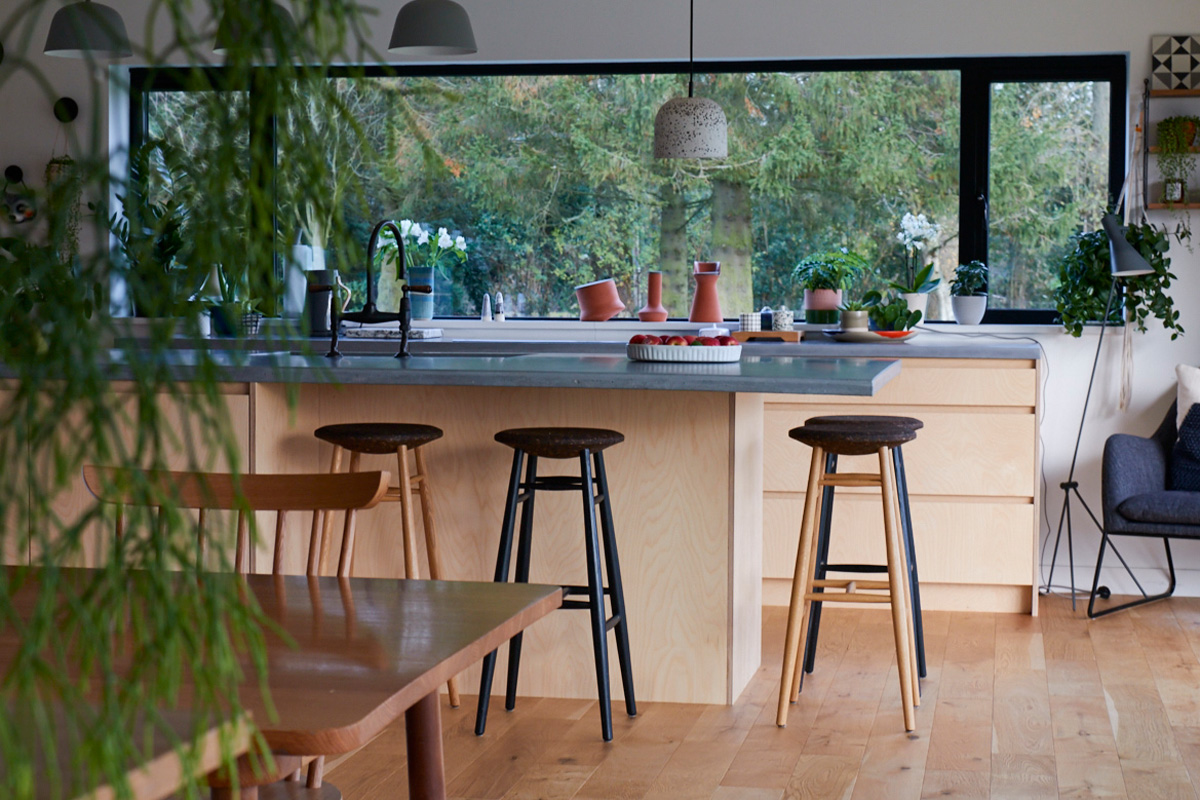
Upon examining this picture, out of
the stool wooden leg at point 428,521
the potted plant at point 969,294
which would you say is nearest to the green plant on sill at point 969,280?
the potted plant at point 969,294

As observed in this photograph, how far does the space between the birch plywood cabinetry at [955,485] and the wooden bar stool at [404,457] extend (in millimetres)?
1748

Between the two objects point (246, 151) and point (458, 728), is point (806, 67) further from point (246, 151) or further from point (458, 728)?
point (246, 151)

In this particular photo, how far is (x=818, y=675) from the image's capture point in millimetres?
3828

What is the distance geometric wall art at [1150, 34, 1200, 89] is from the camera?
195 inches

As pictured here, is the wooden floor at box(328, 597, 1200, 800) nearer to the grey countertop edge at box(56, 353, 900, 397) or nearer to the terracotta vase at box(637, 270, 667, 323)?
the grey countertop edge at box(56, 353, 900, 397)

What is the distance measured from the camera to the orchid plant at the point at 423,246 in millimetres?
5809

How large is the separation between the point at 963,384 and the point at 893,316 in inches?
24.0

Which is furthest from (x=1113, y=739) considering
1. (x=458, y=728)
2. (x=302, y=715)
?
(x=302, y=715)

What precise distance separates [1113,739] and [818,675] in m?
0.89

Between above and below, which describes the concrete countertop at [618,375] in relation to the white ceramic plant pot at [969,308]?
below

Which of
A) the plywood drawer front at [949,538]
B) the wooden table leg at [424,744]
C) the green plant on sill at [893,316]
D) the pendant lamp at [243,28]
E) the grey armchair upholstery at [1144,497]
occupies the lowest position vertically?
the plywood drawer front at [949,538]

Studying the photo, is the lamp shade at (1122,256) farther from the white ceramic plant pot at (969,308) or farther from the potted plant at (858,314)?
the potted plant at (858,314)

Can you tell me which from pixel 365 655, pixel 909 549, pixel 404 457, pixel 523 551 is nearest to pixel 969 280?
pixel 909 549

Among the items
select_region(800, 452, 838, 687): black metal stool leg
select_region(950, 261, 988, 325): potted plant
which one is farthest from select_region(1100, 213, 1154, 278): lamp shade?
select_region(800, 452, 838, 687): black metal stool leg
